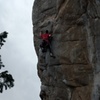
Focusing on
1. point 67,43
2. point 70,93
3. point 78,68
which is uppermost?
point 67,43

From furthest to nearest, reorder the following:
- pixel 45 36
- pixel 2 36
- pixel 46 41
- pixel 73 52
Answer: pixel 2 36 < pixel 46 41 < pixel 45 36 < pixel 73 52

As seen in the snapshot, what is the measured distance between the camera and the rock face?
2381cm

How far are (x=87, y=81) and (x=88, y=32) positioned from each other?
3227 millimetres

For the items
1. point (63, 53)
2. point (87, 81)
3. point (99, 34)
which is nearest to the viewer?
point (99, 34)

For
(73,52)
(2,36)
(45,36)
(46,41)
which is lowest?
(73,52)

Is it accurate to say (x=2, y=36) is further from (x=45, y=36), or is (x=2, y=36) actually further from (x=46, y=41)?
(x=45, y=36)

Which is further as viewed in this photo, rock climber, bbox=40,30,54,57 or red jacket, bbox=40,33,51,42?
rock climber, bbox=40,30,54,57

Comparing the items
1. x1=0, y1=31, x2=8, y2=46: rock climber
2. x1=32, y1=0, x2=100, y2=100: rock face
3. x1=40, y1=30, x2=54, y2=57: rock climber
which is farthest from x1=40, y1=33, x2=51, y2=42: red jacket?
x1=0, y1=31, x2=8, y2=46: rock climber

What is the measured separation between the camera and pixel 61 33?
27.2 meters

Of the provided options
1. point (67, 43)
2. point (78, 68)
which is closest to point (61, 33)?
point (67, 43)

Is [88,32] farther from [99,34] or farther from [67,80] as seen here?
[67,80]

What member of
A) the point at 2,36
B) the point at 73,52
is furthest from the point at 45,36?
the point at 2,36

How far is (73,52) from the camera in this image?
2625 centimetres

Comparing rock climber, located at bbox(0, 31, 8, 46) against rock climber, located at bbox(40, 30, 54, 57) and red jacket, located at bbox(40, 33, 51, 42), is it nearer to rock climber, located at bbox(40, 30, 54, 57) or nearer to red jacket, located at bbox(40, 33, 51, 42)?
rock climber, located at bbox(40, 30, 54, 57)
